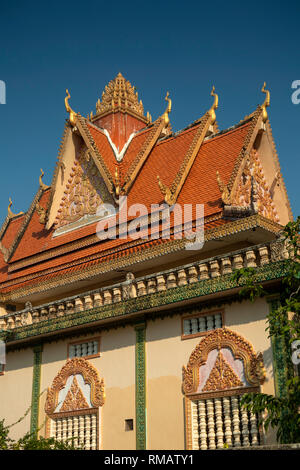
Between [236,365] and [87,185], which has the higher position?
[87,185]

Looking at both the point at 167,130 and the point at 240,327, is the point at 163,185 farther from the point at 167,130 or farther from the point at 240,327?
the point at 240,327

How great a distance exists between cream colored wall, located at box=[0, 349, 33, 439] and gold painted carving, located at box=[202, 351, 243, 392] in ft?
16.0

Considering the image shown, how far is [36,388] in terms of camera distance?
1379 centimetres

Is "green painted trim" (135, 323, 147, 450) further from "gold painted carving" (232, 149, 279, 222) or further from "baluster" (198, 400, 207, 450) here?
"gold painted carving" (232, 149, 279, 222)

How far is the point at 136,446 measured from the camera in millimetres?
11414

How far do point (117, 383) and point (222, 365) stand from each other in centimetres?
245

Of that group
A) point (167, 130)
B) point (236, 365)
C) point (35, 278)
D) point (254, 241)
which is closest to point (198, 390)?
point (236, 365)

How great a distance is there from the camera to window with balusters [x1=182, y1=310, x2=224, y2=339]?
36.5 feet

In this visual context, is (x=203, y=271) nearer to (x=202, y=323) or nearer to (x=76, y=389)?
(x=202, y=323)

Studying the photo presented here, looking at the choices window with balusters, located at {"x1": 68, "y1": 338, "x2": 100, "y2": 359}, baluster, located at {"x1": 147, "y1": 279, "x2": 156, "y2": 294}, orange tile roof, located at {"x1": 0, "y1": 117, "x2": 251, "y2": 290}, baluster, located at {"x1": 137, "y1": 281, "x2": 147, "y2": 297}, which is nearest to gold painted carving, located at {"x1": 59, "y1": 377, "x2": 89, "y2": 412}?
window with balusters, located at {"x1": 68, "y1": 338, "x2": 100, "y2": 359}

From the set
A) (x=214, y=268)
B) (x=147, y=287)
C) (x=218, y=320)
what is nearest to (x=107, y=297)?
(x=147, y=287)
